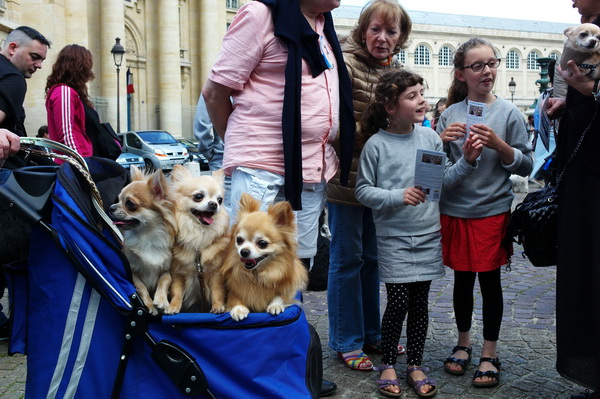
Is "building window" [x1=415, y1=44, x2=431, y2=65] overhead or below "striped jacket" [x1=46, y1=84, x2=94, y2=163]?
overhead

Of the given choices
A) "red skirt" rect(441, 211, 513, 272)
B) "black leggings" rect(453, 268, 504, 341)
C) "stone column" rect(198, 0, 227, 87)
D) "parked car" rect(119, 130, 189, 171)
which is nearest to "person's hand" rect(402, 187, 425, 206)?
"red skirt" rect(441, 211, 513, 272)

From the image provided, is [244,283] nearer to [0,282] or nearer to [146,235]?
[146,235]

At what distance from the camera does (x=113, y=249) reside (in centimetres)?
280

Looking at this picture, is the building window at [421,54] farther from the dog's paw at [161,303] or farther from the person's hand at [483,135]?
the dog's paw at [161,303]

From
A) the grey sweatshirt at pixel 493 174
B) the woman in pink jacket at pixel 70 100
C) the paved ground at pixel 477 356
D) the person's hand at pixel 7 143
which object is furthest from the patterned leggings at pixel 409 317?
the woman in pink jacket at pixel 70 100

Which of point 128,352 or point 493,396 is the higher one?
point 128,352

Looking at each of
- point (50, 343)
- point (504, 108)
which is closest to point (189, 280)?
point (50, 343)

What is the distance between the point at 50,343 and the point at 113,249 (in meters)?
0.48

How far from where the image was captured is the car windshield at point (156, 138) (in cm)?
2784

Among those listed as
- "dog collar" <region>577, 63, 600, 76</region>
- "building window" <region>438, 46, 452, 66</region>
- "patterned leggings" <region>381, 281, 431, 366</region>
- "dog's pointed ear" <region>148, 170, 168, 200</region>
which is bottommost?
"patterned leggings" <region>381, 281, 431, 366</region>

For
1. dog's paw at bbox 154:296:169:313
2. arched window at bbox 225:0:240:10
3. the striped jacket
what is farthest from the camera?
arched window at bbox 225:0:240:10

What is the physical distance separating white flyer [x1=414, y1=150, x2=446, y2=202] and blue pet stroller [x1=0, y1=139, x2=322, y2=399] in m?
1.35

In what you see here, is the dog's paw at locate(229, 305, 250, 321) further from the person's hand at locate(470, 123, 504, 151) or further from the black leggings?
the black leggings

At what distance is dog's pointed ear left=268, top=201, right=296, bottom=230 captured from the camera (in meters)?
3.03
